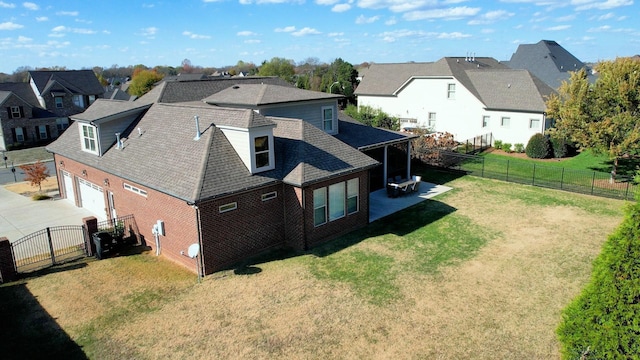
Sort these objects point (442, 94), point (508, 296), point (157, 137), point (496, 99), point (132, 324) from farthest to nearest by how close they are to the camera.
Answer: point (442, 94), point (496, 99), point (157, 137), point (508, 296), point (132, 324)

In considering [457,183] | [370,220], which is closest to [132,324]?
[370,220]

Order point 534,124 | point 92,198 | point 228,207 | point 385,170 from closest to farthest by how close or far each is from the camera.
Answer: point 228,207, point 92,198, point 385,170, point 534,124

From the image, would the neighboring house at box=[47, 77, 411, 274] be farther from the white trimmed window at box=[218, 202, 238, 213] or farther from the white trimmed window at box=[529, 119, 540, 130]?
the white trimmed window at box=[529, 119, 540, 130]

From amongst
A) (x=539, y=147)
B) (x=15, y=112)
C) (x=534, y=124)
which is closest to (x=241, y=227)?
(x=539, y=147)

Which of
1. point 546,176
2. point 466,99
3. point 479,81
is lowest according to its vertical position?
point 546,176

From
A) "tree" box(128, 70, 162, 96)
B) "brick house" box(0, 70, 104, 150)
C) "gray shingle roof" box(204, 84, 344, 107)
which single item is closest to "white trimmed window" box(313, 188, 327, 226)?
"gray shingle roof" box(204, 84, 344, 107)

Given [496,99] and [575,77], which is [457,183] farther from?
[496,99]

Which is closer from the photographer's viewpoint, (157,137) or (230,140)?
(230,140)

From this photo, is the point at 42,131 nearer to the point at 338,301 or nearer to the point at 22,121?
the point at 22,121
